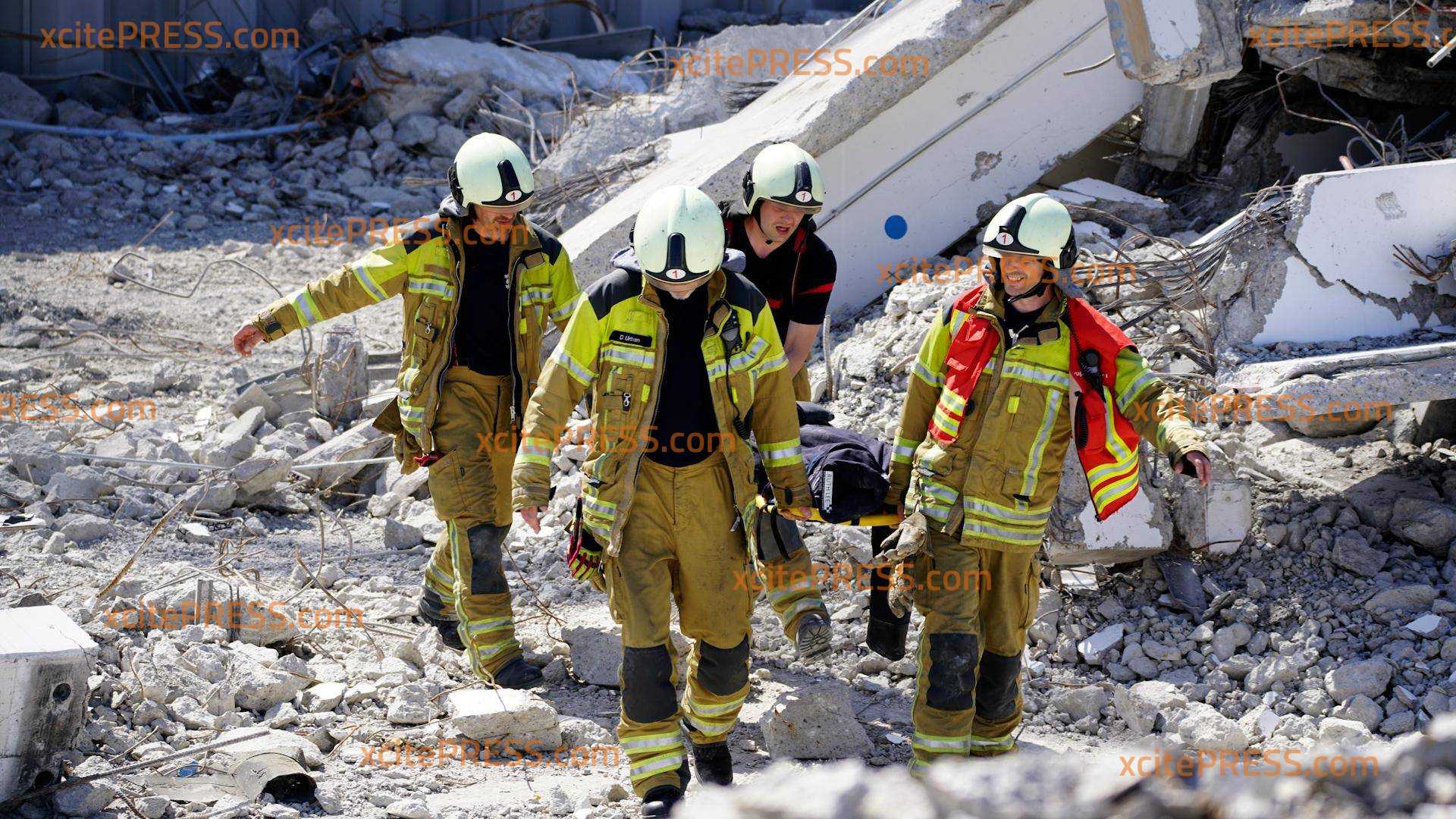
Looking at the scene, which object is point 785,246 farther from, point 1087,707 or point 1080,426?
point 1087,707

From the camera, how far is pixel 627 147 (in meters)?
9.08

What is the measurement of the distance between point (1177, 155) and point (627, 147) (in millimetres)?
3519

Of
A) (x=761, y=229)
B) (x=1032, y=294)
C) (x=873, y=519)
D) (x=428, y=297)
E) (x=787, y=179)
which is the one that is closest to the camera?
(x=1032, y=294)

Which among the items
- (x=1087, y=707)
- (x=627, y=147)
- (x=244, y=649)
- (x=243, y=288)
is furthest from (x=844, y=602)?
(x=243, y=288)

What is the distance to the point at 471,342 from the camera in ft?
17.1

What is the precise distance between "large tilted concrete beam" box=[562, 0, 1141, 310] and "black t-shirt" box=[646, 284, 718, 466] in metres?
3.19

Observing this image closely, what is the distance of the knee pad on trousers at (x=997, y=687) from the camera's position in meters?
4.50

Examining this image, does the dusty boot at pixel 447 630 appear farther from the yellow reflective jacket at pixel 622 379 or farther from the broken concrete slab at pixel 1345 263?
the broken concrete slab at pixel 1345 263

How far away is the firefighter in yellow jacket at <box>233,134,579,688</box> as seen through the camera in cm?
510

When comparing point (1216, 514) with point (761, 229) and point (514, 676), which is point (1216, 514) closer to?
point (761, 229)

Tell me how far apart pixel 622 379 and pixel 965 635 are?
1.35 m

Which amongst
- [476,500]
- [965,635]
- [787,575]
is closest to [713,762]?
[787,575]

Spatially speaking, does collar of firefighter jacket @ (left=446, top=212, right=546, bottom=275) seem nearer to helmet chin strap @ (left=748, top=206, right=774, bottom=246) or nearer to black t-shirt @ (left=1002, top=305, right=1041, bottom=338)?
helmet chin strap @ (left=748, top=206, right=774, bottom=246)

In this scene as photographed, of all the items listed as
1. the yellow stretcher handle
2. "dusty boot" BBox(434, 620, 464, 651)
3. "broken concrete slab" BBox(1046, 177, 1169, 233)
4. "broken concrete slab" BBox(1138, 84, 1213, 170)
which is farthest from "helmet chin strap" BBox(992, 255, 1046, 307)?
"broken concrete slab" BBox(1138, 84, 1213, 170)
